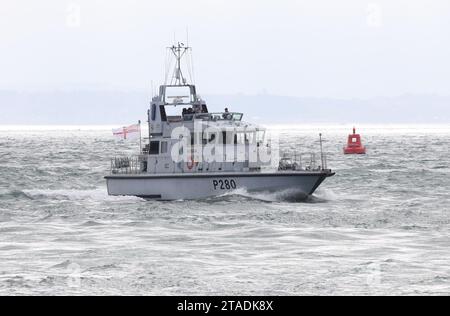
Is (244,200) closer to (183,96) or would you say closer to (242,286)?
(183,96)

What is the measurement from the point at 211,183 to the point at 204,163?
118 centimetres

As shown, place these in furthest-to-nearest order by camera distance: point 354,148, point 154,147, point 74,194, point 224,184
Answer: point 354,148
point 74,194
point 154,147
point 224,184

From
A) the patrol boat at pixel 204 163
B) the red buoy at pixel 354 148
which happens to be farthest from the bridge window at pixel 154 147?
the red buoy at pixel 354 148

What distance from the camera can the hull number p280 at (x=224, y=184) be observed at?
1522 inches

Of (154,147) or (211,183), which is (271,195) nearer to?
(211,183)

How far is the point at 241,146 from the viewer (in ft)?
131

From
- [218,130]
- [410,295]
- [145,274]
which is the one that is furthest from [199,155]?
[410,295]

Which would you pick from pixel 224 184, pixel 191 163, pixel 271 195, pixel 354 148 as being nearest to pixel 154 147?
pixel 191 163

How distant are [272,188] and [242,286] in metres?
18.0

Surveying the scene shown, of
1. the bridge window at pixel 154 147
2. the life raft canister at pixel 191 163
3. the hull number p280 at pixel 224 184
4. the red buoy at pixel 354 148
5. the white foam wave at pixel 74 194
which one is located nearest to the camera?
the hull number p280 at pixel 224 184

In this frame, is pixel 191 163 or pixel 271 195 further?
pixel 191 163

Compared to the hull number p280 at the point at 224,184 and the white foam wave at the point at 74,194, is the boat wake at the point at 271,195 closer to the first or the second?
the hull number p280 at the point at 224,184

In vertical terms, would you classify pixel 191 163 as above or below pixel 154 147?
below

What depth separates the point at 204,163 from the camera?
131 ft
